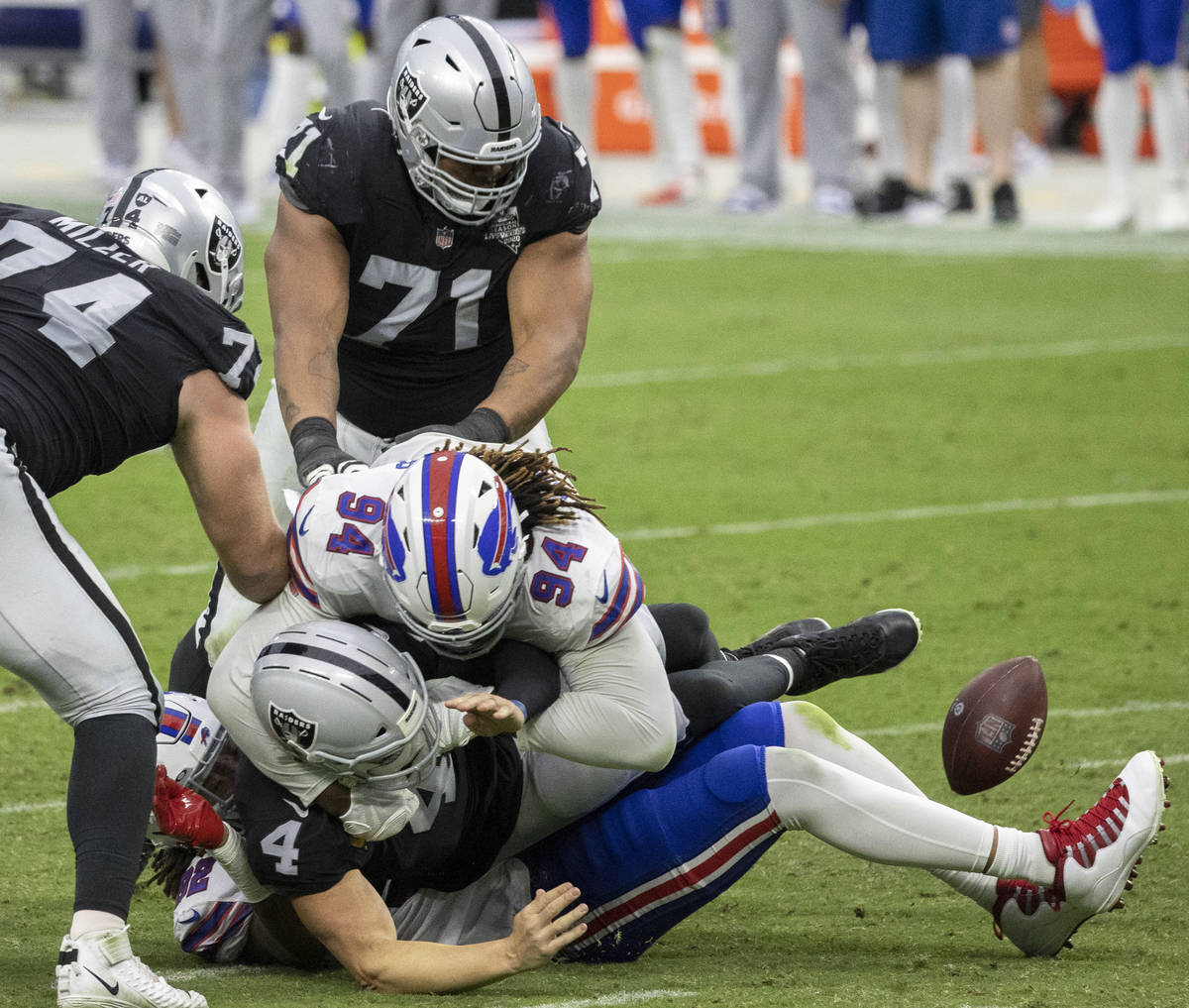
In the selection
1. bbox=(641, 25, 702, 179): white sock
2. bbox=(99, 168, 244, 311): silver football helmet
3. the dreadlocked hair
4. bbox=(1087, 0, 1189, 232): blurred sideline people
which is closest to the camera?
the dreadlocked hair

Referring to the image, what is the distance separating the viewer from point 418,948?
3436mm

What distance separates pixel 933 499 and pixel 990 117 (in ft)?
18.1

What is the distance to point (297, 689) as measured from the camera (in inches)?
130

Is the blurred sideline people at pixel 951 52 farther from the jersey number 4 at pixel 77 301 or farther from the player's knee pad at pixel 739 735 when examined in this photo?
the jersey number 4 at pixel 77 301

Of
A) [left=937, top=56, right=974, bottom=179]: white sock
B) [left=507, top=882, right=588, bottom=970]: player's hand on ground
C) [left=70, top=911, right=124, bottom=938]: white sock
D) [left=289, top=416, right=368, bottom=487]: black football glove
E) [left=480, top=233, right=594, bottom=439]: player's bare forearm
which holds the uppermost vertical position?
[left=480, top=233, right=594, bottom=439]: player's bare forearm

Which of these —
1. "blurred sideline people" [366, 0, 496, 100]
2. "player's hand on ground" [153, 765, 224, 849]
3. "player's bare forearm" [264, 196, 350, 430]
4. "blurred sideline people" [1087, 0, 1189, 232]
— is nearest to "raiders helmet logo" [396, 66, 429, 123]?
"player's bare forearm" [264, 196, 350, 430]

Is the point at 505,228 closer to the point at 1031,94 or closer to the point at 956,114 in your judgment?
the point at 956,114

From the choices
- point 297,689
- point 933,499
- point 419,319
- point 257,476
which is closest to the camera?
point 297,689

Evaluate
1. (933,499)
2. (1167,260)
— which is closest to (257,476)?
(933,499)

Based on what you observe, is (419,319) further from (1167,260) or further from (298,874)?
(1167,260)

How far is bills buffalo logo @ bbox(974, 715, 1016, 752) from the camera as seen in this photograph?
161 inches

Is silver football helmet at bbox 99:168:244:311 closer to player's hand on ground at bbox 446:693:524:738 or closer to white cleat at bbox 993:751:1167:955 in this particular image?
player's hand on ground at bbox 446:693:524:738

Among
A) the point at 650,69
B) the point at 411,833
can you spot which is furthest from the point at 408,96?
the point at 650,69

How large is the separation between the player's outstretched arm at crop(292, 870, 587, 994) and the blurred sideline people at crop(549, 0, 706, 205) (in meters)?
10.2
